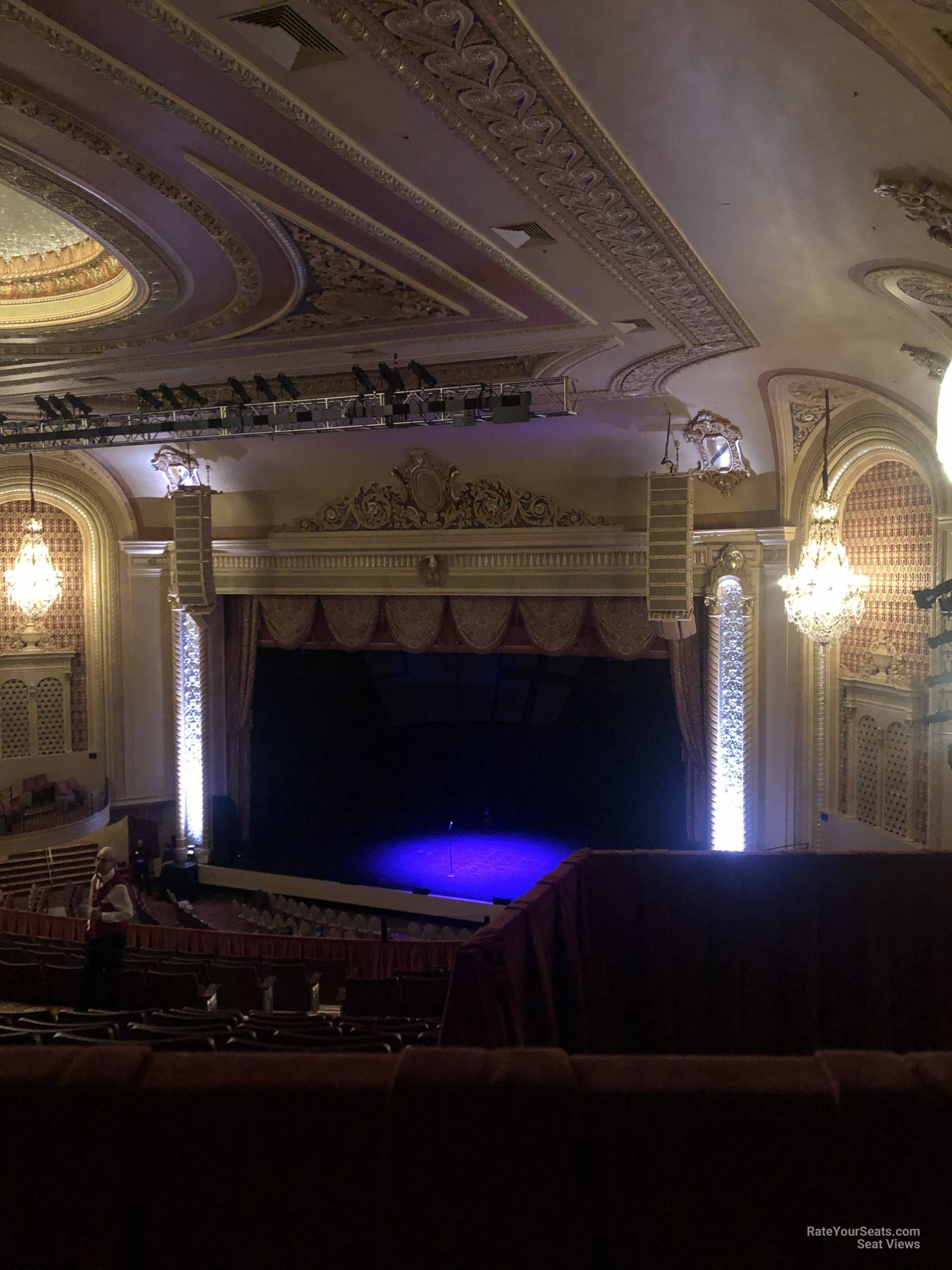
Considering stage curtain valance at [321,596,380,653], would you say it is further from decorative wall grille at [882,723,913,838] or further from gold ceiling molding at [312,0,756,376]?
gold ceiling molding at [312,0,756,376]

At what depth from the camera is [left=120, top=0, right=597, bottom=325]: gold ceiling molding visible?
316cm

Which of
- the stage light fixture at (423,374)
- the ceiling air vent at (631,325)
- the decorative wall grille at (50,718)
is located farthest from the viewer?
the decorative wall grille at (50,718)

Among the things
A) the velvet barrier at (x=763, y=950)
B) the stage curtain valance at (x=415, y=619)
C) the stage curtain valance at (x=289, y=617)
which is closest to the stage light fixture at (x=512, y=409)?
the velvet barrier at (x=763, y=950)

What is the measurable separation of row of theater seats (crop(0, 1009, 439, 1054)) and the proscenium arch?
9.01 meters

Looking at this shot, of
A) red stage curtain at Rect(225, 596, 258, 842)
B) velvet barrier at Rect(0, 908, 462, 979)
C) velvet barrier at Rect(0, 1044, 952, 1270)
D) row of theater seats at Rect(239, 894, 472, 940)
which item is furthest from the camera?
red stage curtain at Rect(225, 596, 258, 842)

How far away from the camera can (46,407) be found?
877 cm

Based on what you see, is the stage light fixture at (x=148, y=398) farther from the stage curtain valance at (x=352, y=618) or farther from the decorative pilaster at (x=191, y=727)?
the decorative pilaster at (x=191, y=727)

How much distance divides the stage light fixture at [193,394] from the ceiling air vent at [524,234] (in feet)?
13.6

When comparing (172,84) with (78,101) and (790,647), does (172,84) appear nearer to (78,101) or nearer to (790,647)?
(78,101)

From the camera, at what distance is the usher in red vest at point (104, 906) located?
543 centimetres

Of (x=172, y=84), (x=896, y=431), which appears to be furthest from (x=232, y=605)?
(x=172, y=84)

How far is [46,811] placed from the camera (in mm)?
12383

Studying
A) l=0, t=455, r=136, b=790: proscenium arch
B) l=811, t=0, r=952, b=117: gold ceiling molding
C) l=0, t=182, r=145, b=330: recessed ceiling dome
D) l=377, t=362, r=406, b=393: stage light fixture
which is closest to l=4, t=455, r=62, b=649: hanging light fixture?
l=0, t=455, r=136, b=790: proscenium arch

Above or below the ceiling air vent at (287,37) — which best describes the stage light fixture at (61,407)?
below
